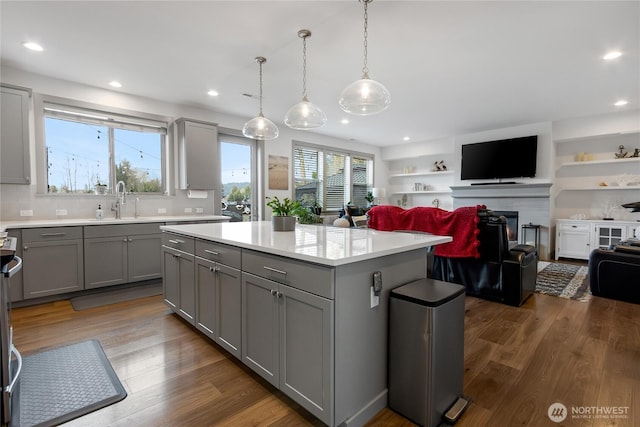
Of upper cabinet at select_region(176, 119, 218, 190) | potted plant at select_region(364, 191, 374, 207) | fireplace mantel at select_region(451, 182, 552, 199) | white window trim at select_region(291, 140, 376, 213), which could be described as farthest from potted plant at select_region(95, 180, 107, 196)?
fireplace mantel at select_region(451, 182, 552, 199)

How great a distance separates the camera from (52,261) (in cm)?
343

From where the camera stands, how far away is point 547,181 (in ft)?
20.1

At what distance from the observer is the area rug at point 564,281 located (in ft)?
12.5

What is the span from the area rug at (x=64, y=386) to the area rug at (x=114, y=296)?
1.17m

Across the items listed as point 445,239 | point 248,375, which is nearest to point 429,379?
point 445,239

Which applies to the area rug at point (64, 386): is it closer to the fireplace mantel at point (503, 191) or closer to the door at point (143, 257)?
the door at point (143, 257)

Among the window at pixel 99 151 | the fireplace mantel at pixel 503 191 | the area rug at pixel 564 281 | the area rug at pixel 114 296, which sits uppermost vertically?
the window at pixel 99 151

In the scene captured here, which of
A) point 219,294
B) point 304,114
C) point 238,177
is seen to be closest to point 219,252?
point 219,294

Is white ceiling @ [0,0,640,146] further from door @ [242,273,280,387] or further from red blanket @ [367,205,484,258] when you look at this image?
door @ [242,273,280,387]

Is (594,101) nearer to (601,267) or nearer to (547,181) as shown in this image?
(547,181)

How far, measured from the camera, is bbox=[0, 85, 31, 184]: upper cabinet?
3412 mm

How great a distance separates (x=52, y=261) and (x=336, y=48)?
3.89 metres

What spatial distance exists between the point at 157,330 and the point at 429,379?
94.1 inches

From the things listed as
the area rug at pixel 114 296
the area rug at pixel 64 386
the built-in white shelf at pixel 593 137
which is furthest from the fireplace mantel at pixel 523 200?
the area rug at pixel 64 386
